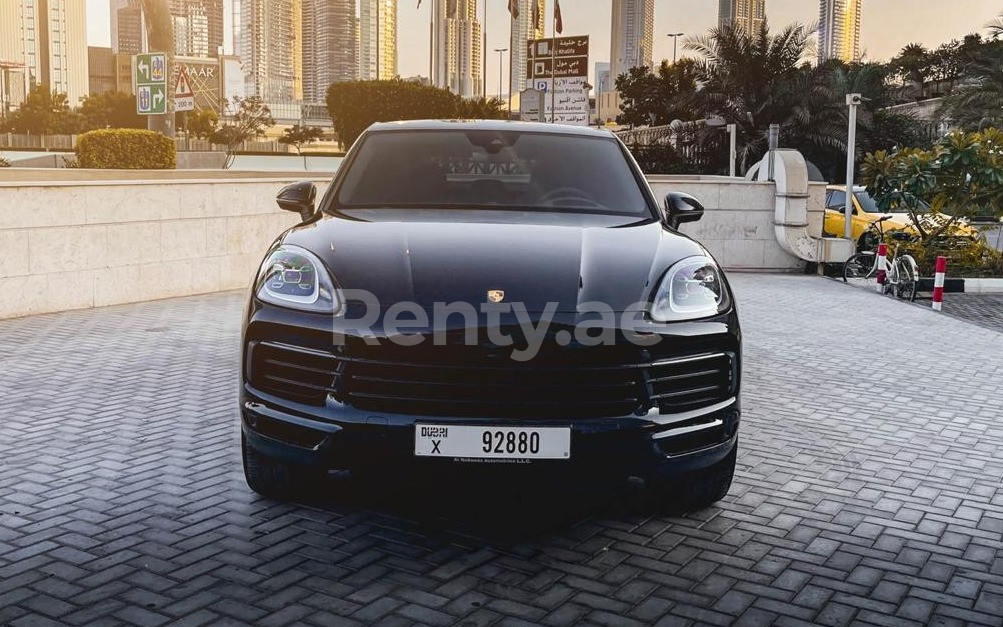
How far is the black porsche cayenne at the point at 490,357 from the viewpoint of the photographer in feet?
13.2

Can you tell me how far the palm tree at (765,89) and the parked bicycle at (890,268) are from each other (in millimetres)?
22199

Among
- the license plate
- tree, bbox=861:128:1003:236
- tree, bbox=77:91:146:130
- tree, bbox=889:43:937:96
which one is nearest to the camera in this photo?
the license plate

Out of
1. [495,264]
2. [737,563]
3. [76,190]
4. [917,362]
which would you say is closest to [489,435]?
[495,264]

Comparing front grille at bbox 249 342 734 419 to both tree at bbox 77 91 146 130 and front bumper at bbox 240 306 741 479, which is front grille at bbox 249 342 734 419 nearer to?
front bumper at bbox 240 306 741 479

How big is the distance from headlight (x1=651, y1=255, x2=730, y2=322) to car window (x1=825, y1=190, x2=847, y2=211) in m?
17.5

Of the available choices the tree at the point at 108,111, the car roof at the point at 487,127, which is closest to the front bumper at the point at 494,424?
the car roof at the point at 487,127

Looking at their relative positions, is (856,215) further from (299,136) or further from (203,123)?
(299,136)

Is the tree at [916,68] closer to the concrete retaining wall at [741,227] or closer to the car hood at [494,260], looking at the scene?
the concrete retaining wall at [741,227]

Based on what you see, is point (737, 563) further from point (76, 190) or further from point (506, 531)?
point (76, 190)

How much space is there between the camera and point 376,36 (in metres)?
171

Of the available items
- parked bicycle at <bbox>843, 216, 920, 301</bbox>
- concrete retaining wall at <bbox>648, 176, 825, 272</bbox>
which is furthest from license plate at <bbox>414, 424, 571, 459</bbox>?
concrete retaining wall at <bbox>648, 176, 825, 272</bbox>

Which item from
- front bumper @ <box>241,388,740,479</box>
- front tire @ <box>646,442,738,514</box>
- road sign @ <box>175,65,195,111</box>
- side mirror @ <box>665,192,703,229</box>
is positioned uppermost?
road sign @ <box>175,65,195,111</box>

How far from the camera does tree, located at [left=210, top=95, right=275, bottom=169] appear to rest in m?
90.1

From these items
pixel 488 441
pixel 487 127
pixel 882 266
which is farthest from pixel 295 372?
pixel 882 266
